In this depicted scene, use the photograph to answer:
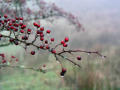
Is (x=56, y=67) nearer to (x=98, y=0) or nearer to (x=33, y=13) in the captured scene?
(x=33, y=13)

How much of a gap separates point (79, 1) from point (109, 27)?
4.71 meters

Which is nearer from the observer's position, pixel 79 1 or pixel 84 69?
pixel 84 69

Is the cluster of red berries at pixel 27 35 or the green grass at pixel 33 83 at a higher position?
the cluster of red berries at pixel 27 35

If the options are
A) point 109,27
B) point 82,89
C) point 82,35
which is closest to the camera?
point 82,89

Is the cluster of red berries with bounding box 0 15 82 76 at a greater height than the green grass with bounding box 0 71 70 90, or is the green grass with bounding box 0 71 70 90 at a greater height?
the cluster of red berries with bounding box 0 15 82 76

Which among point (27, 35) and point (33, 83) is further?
point (33, 83)

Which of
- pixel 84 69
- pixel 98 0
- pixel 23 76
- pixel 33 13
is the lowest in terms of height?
pixel 23 76

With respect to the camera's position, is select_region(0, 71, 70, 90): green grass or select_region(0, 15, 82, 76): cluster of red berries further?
select_region(0, 71, 70, 90): green grass

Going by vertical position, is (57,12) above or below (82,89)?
above

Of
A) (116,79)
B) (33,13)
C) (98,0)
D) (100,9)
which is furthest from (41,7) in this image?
(98,0)

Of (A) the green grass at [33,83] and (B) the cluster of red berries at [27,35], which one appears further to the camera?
(A) the green grass at [33,83]

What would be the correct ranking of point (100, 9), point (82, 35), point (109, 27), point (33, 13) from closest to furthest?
point (33, 13), point (82, 35), point (109, 27), point (100, 9)

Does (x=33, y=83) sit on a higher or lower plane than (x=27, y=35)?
lower

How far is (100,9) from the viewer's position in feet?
45.0
